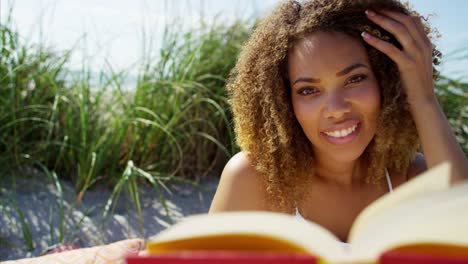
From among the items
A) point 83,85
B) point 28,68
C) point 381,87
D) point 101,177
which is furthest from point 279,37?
point 28,68

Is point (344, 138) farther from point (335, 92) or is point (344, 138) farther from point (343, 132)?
point (335, 92)

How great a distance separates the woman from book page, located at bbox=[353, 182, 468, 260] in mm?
1013

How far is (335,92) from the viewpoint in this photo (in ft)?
5.11

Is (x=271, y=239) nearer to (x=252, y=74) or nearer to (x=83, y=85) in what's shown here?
(x=252, y=74)

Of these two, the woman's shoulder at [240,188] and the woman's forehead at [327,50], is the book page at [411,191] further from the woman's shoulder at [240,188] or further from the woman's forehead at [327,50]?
the woman's shoulder at [240,188]

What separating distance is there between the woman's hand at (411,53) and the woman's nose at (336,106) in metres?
0.19

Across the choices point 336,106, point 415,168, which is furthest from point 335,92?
point 415,168

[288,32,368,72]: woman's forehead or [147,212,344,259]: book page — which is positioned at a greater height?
[288,32,368,72]: woman's forehead

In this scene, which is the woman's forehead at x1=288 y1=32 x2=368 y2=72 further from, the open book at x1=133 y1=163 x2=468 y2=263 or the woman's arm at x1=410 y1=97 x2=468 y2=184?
the open book at x1=133 y1=163 x2=468 y2=263

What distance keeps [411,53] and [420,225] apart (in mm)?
1145

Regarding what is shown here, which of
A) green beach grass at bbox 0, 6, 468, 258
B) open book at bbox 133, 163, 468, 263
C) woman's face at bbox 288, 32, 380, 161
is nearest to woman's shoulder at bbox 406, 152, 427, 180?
woman's face at bbox 288, 32, 380, 161

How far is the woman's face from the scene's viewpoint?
155 centimetres

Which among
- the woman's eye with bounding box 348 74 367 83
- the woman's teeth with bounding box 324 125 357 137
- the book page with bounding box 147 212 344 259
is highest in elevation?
the woman's eye with bounding box 348 74 367 83

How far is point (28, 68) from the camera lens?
354 cm
